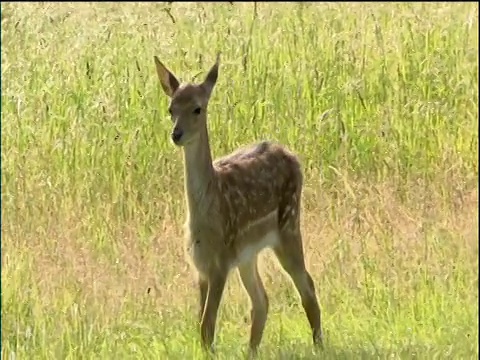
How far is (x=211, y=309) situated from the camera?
7191mm

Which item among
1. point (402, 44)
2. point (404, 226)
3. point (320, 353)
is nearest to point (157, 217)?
point (404, 226)

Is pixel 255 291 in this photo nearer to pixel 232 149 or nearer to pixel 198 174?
pixel 198 174

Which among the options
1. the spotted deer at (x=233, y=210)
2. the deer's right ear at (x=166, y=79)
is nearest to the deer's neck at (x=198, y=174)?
the spotted deer at (x=233, y=210)

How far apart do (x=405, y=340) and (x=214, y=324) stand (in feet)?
3.58

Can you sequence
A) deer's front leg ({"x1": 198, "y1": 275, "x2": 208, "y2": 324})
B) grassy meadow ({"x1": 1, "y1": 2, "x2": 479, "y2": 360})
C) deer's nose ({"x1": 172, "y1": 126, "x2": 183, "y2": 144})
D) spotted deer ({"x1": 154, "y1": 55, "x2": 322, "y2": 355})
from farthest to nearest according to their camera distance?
grassy meadow ({"x1": 1, "y1": 2, "x2": 479, "y2": 360}), deer's front leg ({"x1": 198, "y1": 275, "x2": 208, "y2": 324}), spotted deer ({"x1": 154, "y1": 55, "x2": 322, "y2": 355}), deer's nose ({"x1": 172, "y1": 126, "x2": 183, "y2": 144})

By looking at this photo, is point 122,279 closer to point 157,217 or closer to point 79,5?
point 157,217

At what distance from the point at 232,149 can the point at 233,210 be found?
2.63 m

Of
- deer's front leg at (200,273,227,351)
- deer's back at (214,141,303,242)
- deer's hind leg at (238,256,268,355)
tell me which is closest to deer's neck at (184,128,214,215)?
deer's back at (214,141,303,242)

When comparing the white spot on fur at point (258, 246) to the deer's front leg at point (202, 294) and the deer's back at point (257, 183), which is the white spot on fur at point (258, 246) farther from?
the deer's front leg at point (202, 294)

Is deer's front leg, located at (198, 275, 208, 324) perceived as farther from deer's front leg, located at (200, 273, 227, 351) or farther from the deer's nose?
the deer's nose

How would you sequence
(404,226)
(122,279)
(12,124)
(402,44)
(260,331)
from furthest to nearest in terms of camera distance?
(402,44), (12,124), (404,226), (122,279), (260,331)

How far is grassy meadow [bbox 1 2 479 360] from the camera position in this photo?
7727 mm

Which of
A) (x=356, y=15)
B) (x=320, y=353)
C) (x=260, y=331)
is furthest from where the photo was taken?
(x=356, y=15)

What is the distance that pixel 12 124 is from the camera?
1039 cm
